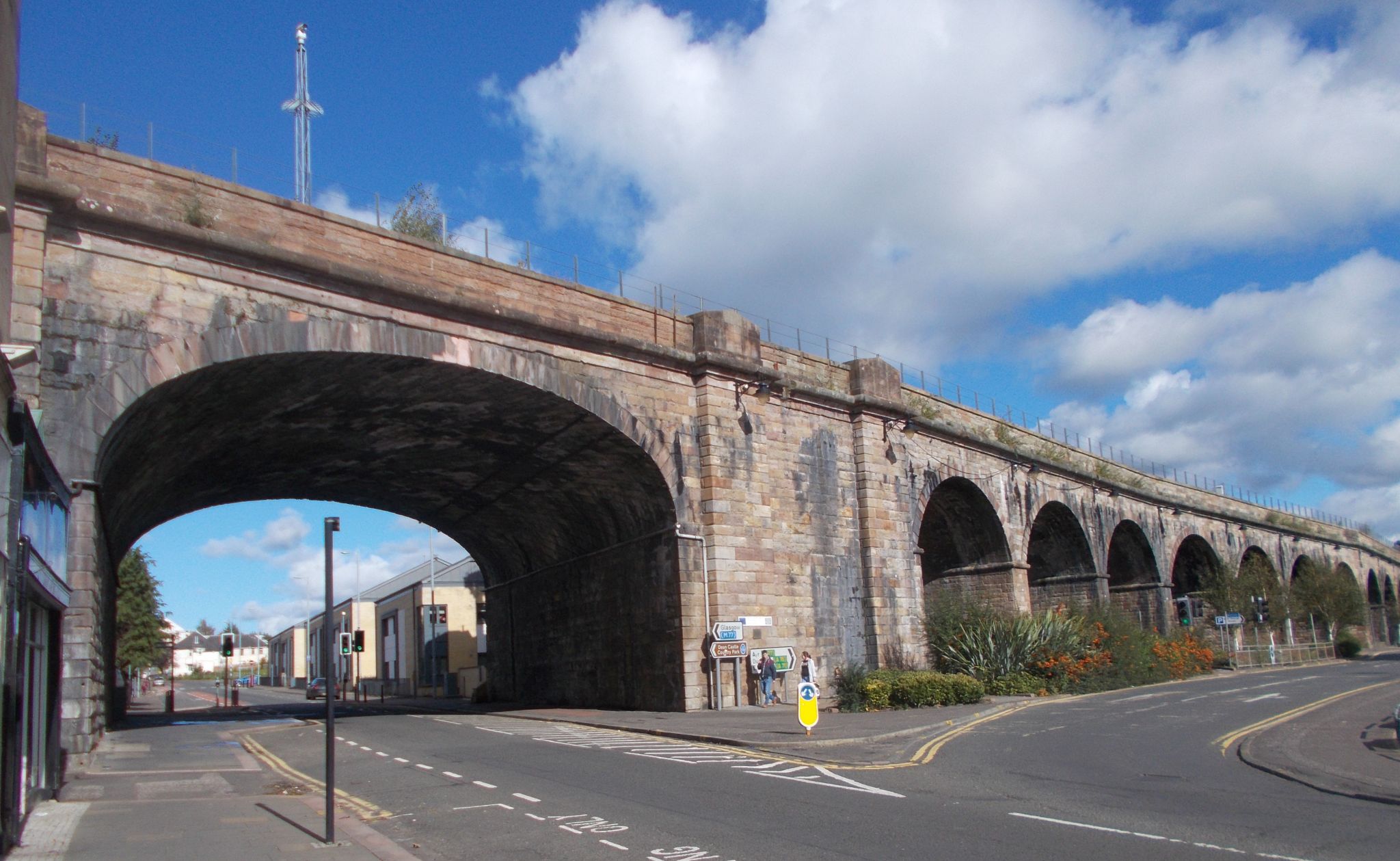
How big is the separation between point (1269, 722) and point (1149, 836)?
1142 cm

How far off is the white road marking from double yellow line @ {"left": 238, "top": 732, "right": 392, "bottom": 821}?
21.7ft

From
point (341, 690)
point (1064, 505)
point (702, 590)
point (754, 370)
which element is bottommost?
point (341, 690)

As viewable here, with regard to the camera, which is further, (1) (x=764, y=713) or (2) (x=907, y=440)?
(2) (x=907, y=440)

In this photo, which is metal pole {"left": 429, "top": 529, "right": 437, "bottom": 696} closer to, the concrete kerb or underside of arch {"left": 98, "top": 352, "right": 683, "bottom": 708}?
underside of arch {"left": 98, "top": 352, "right": 683, "bottom": 708}

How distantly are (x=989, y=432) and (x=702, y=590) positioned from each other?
653 inches

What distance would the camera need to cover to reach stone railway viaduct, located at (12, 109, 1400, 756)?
1598 centimetres

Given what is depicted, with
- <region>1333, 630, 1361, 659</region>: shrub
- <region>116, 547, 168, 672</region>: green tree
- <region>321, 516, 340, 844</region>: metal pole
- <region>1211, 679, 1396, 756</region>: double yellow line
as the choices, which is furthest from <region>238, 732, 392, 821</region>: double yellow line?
<region>1333, 630, 1361, 659</region>: shrub

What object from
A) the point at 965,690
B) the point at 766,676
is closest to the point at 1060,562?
the point at 965,690

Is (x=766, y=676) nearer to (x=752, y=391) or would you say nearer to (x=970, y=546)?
(x=752, y=391)

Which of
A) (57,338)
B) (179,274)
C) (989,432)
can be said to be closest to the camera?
(57,338)

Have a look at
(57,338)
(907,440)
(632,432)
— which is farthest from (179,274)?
(907,440)

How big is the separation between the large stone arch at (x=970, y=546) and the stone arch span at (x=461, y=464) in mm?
12665

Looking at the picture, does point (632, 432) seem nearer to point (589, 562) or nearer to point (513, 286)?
point (513, 286)

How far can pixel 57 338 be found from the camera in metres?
15.5
